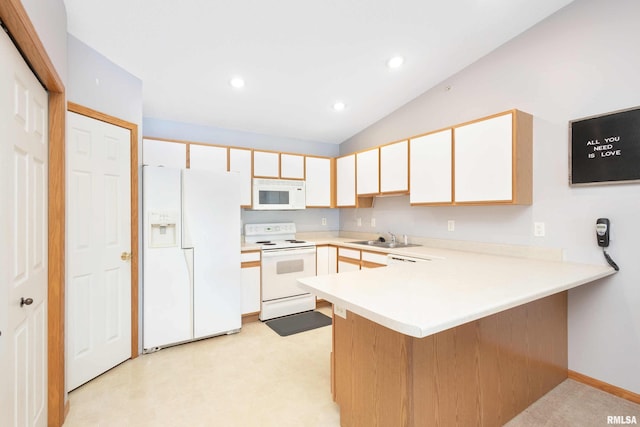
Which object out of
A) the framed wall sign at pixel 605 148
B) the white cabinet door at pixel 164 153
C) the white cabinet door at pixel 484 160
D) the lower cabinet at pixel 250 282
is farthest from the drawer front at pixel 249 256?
the framed wall sign at pixel 605 148

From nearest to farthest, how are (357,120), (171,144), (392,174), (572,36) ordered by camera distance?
(572,36)
(171,144)
(392,174)
(357,120)

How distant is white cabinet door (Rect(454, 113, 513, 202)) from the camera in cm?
243

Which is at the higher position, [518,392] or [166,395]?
[518,392]

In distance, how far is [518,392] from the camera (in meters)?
1.91

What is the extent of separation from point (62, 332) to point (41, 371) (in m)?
0.22

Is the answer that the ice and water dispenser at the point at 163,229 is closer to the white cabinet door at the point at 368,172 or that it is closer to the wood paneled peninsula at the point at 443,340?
the wood paneled peninsula at the point at 443,340

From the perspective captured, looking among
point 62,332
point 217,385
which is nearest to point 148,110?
point 62,332

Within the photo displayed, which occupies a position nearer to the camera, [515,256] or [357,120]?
[515,256]

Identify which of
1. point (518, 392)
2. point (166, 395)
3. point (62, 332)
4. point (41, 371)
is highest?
point (62, 332)

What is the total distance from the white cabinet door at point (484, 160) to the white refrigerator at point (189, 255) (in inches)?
87.3

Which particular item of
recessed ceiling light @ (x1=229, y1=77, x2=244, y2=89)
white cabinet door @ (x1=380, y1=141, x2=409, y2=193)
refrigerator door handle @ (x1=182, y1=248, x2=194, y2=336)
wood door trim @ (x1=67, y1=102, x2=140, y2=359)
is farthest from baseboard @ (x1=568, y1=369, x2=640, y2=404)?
recessed ceiling light @ (x1=229, y1=77, x2=244, y2=89)

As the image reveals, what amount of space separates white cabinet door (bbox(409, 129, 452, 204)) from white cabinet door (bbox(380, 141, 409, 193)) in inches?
3.6

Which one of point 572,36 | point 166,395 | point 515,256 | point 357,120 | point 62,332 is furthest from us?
point 357,120

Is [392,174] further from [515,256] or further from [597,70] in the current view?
[597,70]
